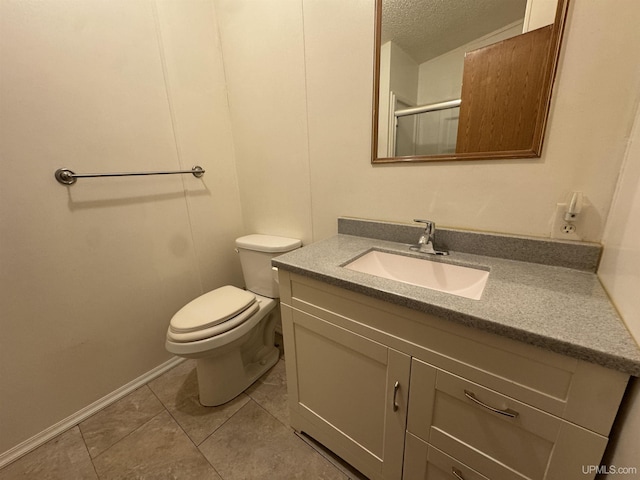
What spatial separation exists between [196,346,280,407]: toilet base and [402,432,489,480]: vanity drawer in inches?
35.8

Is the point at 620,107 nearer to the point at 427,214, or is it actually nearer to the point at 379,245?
the point at 427,214

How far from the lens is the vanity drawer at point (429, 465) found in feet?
2.32

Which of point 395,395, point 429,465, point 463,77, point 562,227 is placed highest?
point 463,77

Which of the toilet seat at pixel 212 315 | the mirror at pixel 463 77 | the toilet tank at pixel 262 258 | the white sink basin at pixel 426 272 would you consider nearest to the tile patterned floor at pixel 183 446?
the toilet seat at pixel 212 315

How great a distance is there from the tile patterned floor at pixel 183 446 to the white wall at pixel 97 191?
15 centimetres

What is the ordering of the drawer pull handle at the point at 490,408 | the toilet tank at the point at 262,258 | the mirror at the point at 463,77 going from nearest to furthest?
the drawer pull handle at the point at 490,408 < the mirror at the point at 463,77 < the toilet tank at the point at 262,258

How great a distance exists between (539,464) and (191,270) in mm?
1704

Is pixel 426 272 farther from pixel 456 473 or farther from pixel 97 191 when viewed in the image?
pixel 97 191

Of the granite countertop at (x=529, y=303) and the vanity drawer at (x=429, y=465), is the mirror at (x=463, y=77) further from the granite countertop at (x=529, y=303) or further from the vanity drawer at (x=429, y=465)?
the vanity drawer at (x=429, y=465)

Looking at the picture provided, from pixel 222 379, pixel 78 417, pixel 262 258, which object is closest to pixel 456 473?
pixel 222 379

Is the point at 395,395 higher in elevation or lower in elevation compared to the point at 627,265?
lower

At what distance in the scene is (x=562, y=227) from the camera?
0.83 metres

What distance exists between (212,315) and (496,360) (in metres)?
1.12

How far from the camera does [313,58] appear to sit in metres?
1.24
